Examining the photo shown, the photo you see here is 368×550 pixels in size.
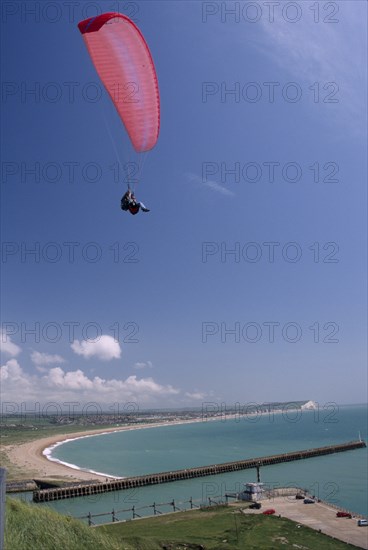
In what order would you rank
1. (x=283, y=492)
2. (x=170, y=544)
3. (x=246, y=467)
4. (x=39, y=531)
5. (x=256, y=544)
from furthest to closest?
(x=246, y=467)
(x=283, y=492)
(x=256, y=544)
(x=170, y=544)
(x=39, y=531)

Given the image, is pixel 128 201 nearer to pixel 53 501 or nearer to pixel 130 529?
Result: pixel 130 529

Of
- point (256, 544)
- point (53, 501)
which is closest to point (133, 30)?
point (256, 544)

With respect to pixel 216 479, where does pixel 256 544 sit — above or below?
above

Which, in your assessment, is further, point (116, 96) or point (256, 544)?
point (256, 544)

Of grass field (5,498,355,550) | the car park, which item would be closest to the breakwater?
the car park

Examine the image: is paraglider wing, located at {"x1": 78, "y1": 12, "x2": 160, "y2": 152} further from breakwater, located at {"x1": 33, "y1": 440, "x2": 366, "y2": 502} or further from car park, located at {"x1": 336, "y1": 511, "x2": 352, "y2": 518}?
breakwater, located at {"x1": 33, "y1": 440, "x2": 366, "y2": 502}

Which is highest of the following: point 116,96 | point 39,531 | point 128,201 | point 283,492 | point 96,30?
point 96,30

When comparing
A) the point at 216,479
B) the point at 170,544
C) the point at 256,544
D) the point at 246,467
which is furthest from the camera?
the point at 246,467

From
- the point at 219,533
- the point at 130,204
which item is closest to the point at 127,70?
the point at 130,204

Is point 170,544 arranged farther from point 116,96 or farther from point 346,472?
point 346,472
